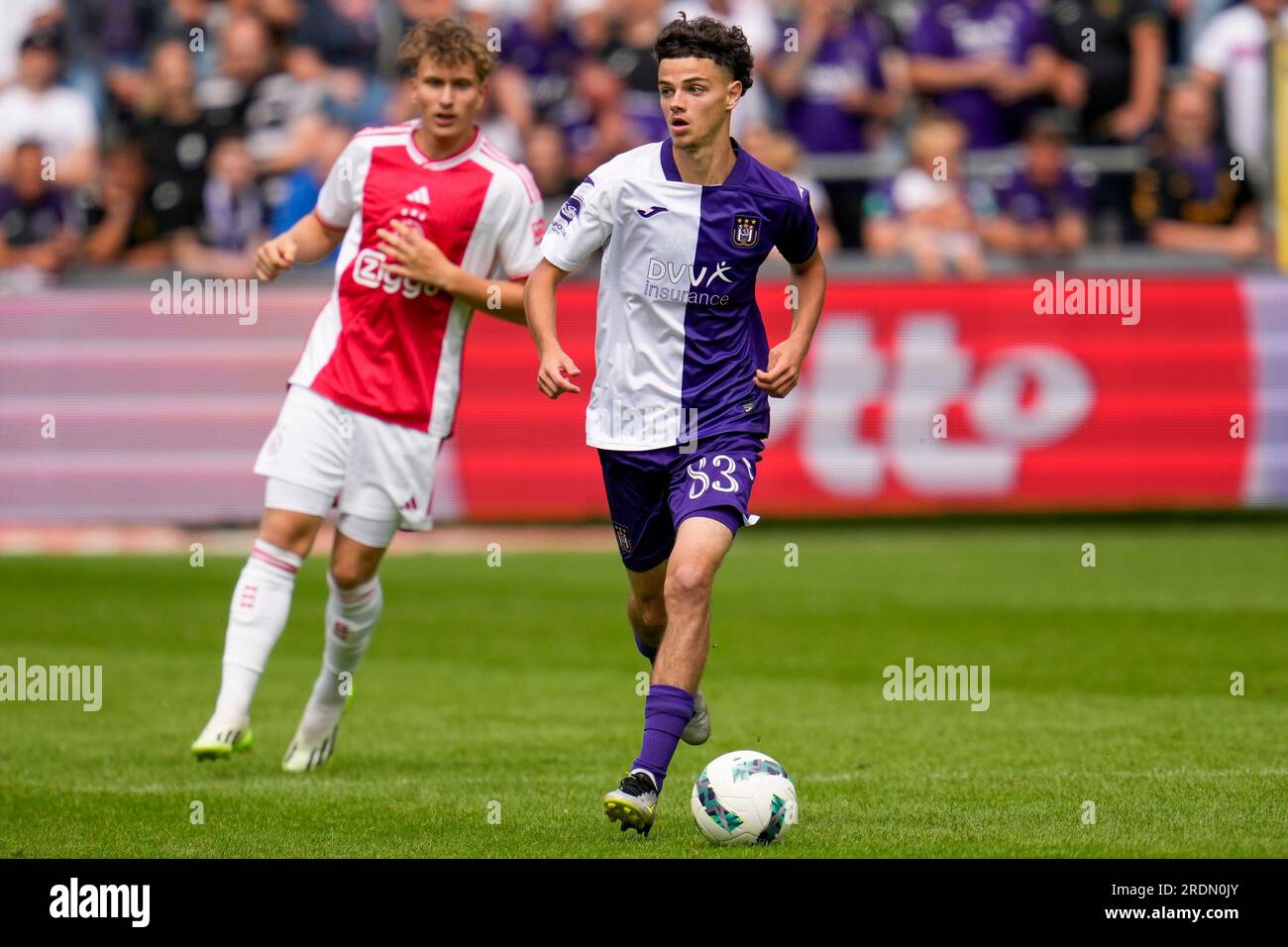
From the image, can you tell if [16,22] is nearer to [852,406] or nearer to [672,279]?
[852,406]

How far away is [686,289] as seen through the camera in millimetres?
7199

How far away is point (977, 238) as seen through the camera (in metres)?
17.6

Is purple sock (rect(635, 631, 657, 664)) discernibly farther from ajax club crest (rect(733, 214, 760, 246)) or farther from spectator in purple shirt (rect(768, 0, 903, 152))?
spectator in purple shirt (rect(768, 0, 903, 152))

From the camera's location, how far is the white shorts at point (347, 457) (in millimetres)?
8312

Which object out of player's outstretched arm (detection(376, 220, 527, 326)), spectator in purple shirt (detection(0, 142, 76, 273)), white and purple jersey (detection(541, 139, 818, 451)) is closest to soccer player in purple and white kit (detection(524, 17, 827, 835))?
white and purple jersey (detection(541, 139, 818, 451))

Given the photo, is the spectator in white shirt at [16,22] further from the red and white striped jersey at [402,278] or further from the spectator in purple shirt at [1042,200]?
the red and white striped jersey at [402,278]

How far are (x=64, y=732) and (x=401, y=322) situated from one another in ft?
8.78

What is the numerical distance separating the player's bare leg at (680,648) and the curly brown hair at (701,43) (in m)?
1.56

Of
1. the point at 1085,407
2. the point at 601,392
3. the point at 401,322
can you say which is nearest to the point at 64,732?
the point at 401,322

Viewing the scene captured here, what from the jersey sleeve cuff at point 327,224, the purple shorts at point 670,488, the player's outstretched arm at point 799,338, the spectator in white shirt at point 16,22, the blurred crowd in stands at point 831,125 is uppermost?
the spectator in white shirt at point 16,22

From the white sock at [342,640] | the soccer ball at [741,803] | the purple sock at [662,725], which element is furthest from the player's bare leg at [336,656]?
the soccer ball at [741,803]

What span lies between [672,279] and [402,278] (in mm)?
1600

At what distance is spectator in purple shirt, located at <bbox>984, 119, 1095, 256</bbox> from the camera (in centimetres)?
1742

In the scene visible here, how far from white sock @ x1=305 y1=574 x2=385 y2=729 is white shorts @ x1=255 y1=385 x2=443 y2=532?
368mm
